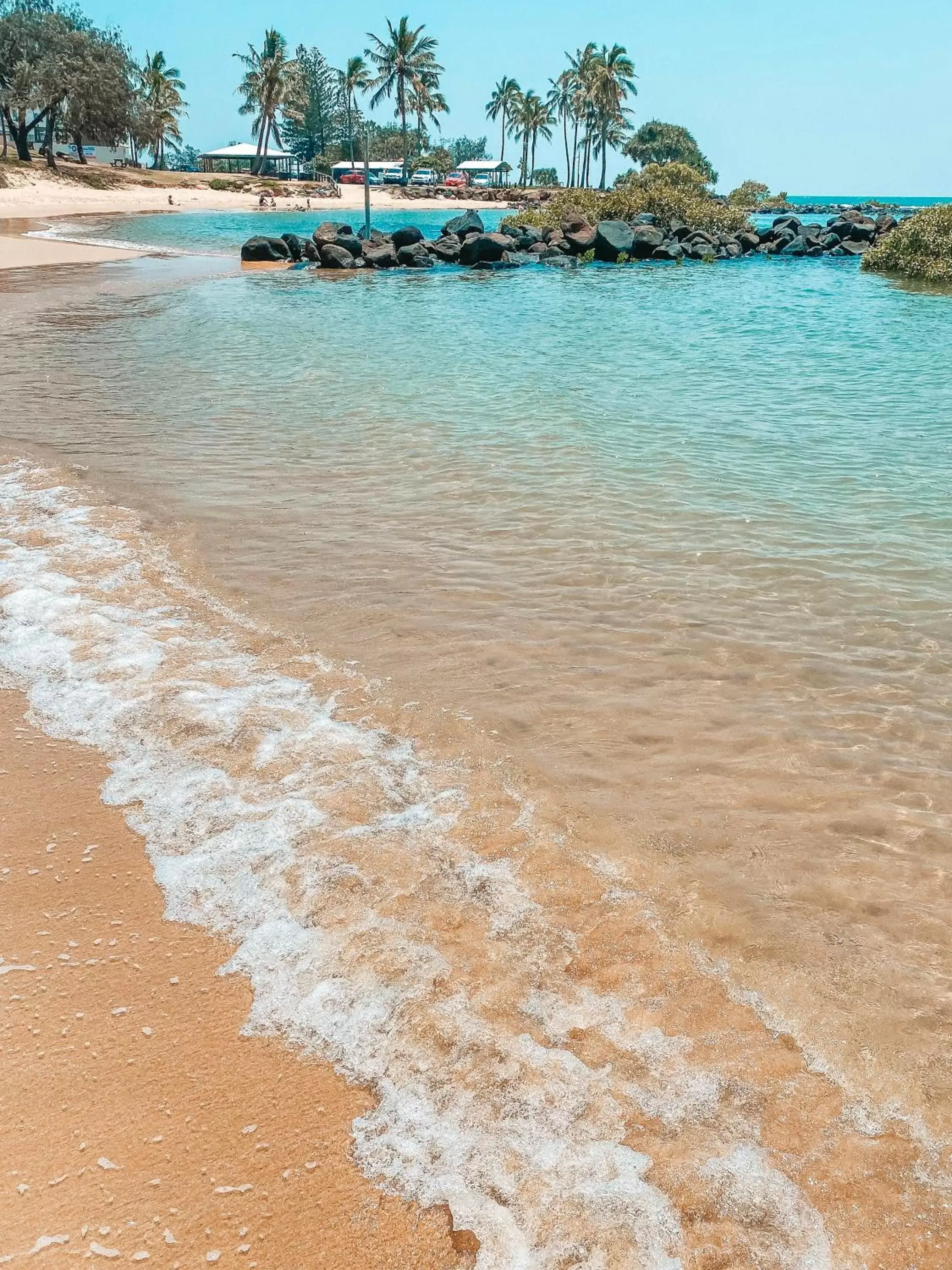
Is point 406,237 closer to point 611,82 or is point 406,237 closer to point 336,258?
point 336,258

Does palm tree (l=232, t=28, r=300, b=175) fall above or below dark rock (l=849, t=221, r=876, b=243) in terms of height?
above

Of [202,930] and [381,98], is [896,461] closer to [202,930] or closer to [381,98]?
[202,930]

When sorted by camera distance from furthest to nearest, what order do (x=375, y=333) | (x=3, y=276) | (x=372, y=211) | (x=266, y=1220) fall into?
(x=372, y=211)
(x=3, y=276)
(x=375, y=333)
(x=266, y=1220)

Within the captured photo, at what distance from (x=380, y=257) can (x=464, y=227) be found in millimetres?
7409

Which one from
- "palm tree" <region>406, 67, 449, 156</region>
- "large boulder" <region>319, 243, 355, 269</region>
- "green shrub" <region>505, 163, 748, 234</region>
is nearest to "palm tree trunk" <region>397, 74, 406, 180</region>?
"palm tree" <region>406, 67, 449, 156</region>

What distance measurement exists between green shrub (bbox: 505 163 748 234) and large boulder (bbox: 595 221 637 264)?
6955mm

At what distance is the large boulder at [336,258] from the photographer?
31453 mm

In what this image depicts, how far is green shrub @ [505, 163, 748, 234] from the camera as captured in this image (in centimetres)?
4400

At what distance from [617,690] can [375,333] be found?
1454cm

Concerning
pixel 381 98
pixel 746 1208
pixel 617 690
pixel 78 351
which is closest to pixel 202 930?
pixel 746 1208

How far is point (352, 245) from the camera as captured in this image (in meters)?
32.9

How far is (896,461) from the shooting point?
8.89m

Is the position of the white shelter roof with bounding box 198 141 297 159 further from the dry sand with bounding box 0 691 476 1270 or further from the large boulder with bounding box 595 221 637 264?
the dry sand with bounding box 0 691 476 1270

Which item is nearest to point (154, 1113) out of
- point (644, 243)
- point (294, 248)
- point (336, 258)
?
point (336, 258)
